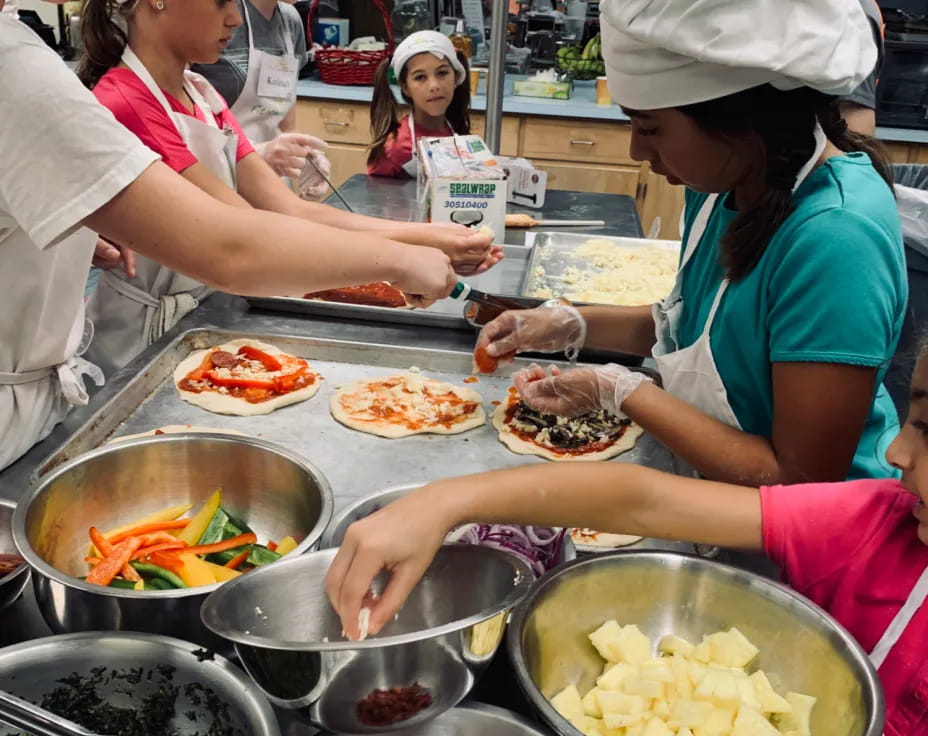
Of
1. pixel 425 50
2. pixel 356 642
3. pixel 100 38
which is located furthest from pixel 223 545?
pixel 425 50

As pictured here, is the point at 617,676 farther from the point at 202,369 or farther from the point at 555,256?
the point at 555,256

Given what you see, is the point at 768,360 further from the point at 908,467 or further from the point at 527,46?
the point at 527,46

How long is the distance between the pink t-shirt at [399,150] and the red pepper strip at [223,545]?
3.06 metres

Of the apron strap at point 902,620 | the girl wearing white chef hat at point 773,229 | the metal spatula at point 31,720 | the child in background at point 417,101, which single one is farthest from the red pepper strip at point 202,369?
the child in background at point 417,101

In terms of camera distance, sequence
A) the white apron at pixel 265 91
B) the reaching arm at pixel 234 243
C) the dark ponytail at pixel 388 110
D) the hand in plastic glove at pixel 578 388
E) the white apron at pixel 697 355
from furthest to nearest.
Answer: the dark ponytail at pixel 388 110
the white apron at pixel 265 91
the hand in plastic glove at pixel 578 388
the white apron at pixel 697 355
the reaching arm at pixel 234 243

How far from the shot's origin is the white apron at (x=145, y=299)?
2.31 meters

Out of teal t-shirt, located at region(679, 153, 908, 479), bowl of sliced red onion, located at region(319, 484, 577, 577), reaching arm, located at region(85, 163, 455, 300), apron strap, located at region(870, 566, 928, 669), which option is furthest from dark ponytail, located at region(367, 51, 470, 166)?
apron strap, located at region(870, 566, 928, 669)

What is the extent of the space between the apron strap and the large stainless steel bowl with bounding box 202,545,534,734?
515 millimetres

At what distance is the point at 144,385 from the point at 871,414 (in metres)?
1.61

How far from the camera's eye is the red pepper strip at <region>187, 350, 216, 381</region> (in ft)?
6.83

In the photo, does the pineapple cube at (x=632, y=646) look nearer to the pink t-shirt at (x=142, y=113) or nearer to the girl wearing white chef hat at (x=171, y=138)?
the girl wearing white chef hat at (x=171, y=138)

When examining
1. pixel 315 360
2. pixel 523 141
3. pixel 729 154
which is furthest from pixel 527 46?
pixel 729 154

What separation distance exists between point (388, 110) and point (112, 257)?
2.35 meters

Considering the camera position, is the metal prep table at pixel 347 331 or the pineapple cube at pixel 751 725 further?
the metal prep table at pixel 347 331
